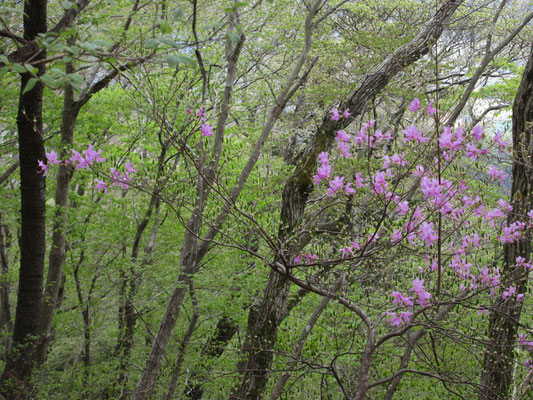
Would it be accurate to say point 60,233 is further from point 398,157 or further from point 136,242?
point 398,157

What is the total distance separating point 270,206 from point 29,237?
2.59m

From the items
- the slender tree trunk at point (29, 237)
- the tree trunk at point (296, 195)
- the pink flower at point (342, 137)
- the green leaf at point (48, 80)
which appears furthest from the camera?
the tree trunk at point (296, 195)

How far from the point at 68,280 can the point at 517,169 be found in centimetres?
844

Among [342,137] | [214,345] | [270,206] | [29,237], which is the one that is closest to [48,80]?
[342,137]

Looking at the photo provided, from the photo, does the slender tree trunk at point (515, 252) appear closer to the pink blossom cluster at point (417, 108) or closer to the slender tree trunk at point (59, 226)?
the pink blossom cluster at point (417, 108)

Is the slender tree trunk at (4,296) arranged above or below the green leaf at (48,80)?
above

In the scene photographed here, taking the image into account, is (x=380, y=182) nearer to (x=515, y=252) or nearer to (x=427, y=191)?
(x=427, y=191)

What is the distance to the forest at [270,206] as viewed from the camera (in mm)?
2557

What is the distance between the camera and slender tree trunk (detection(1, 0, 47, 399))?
3.90 meters

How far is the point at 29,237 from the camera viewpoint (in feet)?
13.8

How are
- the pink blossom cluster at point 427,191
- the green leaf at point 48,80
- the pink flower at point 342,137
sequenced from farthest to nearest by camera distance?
the pink flower at point 342,137, the pink blossom cluster at point 427,191, the green leaf at point 48,80

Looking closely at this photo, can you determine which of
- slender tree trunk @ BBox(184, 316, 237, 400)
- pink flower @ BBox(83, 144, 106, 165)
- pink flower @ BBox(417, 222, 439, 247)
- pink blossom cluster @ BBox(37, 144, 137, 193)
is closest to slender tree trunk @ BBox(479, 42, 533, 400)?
pink flower @ BBox(417, 222, 439, 247)

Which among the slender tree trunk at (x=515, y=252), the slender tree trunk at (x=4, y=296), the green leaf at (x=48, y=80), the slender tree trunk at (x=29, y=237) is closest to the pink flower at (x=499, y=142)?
the slender tree trunk at (x=515, y=252)

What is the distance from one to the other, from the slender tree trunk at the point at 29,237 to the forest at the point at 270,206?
0.8 inches
